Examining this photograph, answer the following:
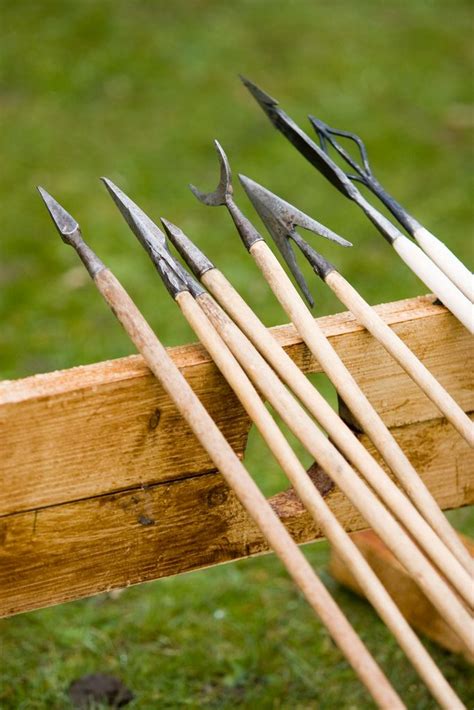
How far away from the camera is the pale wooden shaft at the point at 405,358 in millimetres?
1454

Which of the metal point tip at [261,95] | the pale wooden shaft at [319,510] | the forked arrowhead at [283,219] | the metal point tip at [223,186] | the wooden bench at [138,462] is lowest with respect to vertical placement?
the pale wooden shaft at [319,510]

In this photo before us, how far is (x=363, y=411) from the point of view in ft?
4.64

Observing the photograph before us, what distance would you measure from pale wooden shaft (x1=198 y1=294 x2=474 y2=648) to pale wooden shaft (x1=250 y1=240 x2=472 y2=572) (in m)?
0.09

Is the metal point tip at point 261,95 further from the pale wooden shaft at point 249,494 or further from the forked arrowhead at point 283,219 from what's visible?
the pale wooden shaft at point 249,494

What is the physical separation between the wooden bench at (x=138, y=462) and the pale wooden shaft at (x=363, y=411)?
0.06 m

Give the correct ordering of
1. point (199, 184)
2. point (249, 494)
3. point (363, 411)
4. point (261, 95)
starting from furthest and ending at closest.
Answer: point (199, 184), point (261, 95), point (363, 411), point (249, 494)

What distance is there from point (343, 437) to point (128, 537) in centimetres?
A: 44

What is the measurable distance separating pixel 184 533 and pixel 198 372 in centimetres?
31

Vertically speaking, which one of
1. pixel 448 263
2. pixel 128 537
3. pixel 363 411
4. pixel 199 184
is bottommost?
pixel 363 411

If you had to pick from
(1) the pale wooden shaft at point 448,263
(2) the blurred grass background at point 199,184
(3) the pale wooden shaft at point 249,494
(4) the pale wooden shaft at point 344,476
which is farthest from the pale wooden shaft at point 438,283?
(2) the blurred grass background at point 199,184

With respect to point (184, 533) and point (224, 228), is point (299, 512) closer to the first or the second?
point (184, 533)

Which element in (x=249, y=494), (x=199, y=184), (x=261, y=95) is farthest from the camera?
(x=199, y=184)

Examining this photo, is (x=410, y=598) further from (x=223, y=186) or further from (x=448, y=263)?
(x=223, y=186)

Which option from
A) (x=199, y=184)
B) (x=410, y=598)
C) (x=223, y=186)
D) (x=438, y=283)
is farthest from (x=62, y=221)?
(x=199, y=184)
